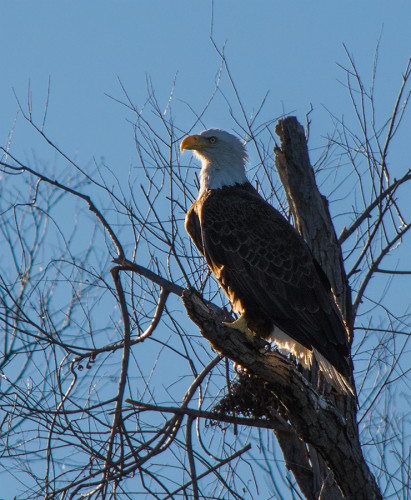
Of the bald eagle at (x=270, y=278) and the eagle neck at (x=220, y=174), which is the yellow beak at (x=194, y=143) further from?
the bald eagle at (x=270, y=278)

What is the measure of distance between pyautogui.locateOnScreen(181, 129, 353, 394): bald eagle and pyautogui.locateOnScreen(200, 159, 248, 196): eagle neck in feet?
0.78

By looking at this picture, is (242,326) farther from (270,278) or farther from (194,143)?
(194,143)

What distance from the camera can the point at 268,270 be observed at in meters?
5.46

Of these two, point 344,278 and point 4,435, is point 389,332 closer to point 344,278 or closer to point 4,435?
point 344,278

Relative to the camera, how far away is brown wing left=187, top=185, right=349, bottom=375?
514 centimetres

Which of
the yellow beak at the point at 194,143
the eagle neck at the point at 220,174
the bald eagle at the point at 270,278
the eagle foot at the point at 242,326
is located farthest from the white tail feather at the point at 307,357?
the yellow beak at the point at 194,143

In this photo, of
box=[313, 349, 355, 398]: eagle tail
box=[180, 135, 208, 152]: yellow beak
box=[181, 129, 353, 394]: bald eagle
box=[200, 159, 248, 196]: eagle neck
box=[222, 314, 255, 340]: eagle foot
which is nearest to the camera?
box=[313, 349, 355, 398]: eagle tail

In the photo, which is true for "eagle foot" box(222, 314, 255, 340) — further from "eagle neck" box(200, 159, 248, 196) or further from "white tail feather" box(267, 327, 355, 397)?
"eagle neck" box(200, 159, 248, 196)

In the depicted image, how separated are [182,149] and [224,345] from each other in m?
2.46

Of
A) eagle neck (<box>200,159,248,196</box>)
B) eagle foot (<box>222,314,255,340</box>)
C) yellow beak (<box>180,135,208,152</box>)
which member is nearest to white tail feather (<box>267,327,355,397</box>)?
eagle foot (<box>222,314,255,340</box>)

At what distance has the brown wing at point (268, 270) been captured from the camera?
514cm

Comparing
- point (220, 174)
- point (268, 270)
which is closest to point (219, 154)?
point (220, 174)

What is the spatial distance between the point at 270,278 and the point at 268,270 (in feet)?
0.20

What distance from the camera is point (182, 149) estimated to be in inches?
253
